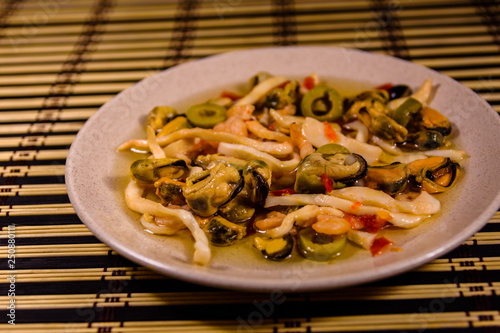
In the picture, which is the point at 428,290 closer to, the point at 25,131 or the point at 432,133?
the point at 432,133

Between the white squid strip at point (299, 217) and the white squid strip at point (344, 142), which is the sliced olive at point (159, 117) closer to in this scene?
the white squid strip at point (344, 142)

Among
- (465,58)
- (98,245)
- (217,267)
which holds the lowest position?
(98,245)

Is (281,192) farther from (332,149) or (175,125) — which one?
(175,125)

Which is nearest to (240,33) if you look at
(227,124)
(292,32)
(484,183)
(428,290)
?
(292,32)

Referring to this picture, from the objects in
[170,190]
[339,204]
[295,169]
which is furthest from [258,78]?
[339,204]

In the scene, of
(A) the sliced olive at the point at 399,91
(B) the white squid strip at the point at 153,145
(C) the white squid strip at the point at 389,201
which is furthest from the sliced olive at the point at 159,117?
(A) the sliced olive at the point at 399,91

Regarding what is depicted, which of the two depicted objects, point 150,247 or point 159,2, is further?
point 159,2
